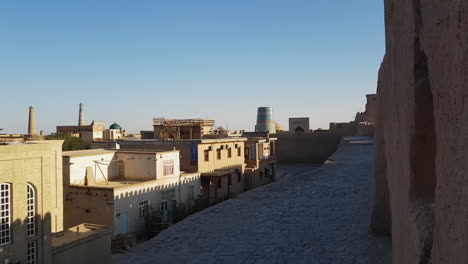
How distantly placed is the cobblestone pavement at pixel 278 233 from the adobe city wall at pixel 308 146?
27692 millimetres

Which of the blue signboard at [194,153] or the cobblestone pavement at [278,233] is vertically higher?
the blue signboard at [194,153]

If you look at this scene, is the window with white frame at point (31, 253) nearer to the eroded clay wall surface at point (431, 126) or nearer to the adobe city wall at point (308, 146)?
the eroded clay wall surface at point (431, 126)

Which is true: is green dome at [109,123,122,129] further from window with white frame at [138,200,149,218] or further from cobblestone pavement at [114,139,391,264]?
cobblestone pavement at [114,139,391,264]

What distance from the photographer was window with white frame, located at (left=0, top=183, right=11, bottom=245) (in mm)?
10547

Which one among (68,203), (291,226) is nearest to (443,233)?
(291,226)

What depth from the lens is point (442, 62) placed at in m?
2.11

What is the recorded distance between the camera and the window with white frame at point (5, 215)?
10.5 meters

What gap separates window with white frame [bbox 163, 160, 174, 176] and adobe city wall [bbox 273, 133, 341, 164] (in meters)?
21.0

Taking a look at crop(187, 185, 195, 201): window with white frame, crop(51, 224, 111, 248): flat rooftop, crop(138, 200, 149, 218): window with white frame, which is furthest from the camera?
crop(187, 185, 195, 201): window with white frame

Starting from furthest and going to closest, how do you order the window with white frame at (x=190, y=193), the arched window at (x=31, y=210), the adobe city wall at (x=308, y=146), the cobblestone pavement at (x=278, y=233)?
the adobe city wall at (x=308, y=146)
the window with white frame at (x=190, y=193)
the arched window at (x=31, y=210)
the cobblestone pavement at (x=278, y=233)

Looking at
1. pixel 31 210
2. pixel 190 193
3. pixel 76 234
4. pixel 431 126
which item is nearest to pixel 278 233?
pixel 431 126

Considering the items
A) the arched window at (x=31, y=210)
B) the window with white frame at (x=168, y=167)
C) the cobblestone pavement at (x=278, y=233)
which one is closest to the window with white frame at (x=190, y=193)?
the window with white frame at (x=168, y=167)

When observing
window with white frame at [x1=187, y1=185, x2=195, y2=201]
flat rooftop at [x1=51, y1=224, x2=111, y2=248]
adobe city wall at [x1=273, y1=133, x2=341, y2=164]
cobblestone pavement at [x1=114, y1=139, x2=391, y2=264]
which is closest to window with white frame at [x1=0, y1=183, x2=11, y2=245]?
flat rooftop at [x1=51, y1=224, x2=111, y2=248]

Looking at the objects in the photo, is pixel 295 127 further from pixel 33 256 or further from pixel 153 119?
pixel 33 256
